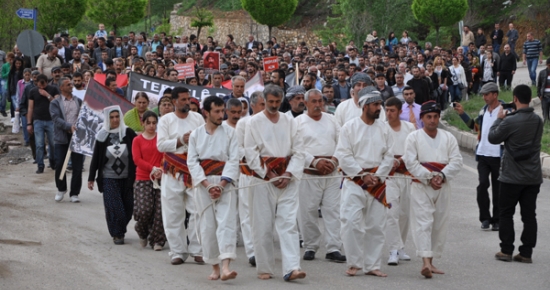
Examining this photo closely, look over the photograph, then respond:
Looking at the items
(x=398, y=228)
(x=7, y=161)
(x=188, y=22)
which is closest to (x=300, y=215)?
(x=398, y=228)

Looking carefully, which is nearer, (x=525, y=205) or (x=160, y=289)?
(x=160, y=289)

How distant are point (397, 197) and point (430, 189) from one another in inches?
28.9

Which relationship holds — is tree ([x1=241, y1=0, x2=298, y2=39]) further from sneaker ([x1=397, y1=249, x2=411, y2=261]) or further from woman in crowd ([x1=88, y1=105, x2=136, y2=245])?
sneaker ([x1=397, y1=249, x2=411, y2=261])

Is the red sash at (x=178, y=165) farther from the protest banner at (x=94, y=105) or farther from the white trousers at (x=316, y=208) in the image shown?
the protest banner at (x=94, y=105)

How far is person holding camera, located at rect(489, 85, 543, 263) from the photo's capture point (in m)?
10.0

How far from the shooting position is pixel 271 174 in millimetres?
9281

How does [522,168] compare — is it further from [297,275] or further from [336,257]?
[297,275]

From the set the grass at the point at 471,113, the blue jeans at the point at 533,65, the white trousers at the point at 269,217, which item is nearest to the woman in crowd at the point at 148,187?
the white trousers at the point at 269,217

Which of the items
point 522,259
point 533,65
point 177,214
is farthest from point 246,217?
point 533,65

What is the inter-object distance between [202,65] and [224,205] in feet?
47.9

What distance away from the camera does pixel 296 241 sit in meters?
9.09

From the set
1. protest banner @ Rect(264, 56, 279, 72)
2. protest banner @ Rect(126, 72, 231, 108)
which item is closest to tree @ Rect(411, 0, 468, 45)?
protest banner @ Rect(264, 56, 279, 72)

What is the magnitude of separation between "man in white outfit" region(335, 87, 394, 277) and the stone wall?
1538 inches

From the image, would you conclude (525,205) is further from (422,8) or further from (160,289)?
(422,8)
